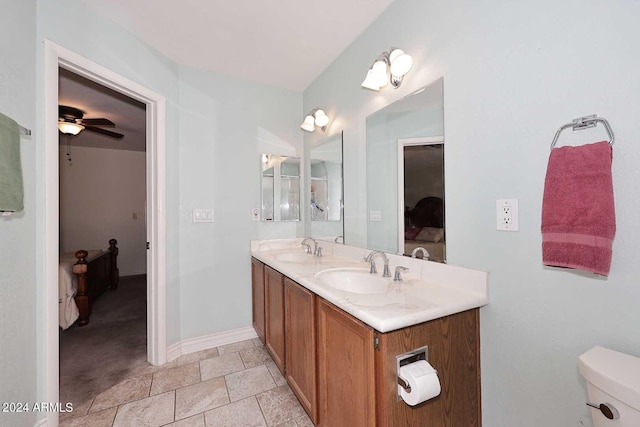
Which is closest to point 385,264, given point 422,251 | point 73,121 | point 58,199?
point 422,251

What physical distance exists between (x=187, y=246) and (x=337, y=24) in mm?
2103

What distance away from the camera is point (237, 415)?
5.02ft

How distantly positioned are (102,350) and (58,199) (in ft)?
4.97

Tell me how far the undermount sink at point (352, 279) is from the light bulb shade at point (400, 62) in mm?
1173

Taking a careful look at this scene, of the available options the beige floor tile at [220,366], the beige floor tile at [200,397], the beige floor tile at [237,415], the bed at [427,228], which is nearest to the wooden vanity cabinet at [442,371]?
the bed at [427,228]

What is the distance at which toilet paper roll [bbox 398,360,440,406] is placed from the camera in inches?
33.7

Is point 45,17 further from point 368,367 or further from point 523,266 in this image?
point 523,266

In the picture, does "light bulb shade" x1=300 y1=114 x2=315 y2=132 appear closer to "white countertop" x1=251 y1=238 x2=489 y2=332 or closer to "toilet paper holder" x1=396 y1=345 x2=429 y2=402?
"white countertop" x1=251 y1=238 x2=489 y2=332

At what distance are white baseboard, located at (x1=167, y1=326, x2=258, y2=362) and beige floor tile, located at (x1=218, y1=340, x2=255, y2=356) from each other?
44 millimetres

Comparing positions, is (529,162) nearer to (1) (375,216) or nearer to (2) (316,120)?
(1) (375,216)

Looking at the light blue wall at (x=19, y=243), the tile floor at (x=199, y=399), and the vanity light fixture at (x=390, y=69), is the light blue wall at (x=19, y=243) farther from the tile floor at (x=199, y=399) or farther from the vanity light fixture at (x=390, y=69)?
the vanity light fixture at (x=390, y=69)

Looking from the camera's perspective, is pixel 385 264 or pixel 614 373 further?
pixel 385 264

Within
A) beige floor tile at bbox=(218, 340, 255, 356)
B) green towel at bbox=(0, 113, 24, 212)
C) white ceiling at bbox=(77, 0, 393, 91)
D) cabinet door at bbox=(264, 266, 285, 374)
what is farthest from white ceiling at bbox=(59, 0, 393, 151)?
beige floor tile at bbox=(218, 340, 255, 356)

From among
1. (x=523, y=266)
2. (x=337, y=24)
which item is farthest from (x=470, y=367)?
(x=337, y=24)
